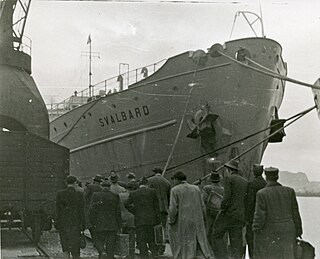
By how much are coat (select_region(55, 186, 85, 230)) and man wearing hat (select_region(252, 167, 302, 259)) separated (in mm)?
2691

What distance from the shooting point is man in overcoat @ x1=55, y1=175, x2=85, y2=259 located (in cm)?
664

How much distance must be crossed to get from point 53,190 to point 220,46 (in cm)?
669

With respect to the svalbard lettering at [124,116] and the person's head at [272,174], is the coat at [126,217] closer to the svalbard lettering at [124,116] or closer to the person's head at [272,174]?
the person's head at [272,174]

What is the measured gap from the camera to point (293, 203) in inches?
201

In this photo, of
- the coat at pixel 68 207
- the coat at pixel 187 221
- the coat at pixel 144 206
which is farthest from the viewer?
the coat at pixel 144 206

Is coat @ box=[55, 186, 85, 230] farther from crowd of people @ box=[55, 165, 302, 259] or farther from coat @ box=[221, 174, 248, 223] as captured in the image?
coat @ box=[221, 174, 248, 223]

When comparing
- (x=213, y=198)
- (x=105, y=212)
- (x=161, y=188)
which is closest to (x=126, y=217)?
(x=161, y=188)

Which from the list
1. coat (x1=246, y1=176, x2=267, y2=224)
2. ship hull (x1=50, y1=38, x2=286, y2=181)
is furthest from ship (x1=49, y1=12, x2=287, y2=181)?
coat (x1=246, y1=176, x2=267, y2=224)

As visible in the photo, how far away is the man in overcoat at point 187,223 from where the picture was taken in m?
A: 5.47

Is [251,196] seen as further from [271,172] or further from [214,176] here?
[271,172]

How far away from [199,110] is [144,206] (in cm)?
712

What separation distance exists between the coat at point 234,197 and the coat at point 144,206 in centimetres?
116

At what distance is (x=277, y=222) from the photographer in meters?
5.05

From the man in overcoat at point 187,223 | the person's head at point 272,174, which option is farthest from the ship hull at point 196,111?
the person's head at point 272,174
